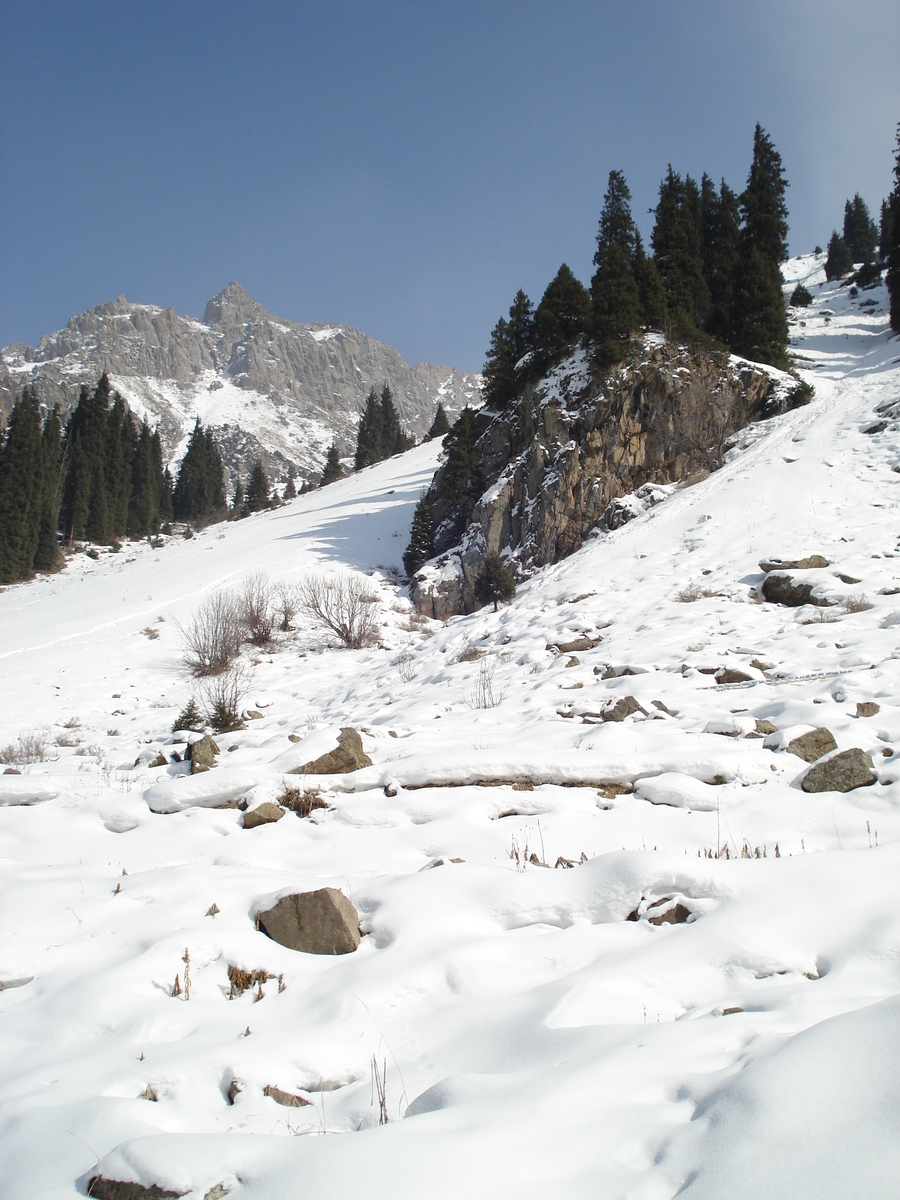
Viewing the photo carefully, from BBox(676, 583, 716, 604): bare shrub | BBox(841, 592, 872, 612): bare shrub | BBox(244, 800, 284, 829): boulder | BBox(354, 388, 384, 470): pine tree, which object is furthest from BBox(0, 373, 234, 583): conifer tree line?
BBox(841, 592, 872, 612): bare shrub

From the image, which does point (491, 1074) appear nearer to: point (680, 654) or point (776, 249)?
point (680, 654)

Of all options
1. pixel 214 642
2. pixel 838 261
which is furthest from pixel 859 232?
pixel 214 642

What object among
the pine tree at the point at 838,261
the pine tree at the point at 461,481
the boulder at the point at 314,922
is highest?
the pine tree at the point at 838,261

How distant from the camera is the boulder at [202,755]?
22.1 feet

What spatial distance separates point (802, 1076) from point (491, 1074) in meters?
1.06

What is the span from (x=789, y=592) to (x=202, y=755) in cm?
973

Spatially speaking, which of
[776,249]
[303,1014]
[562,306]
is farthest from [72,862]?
[776,249]

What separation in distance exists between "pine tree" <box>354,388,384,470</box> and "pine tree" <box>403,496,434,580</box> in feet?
141

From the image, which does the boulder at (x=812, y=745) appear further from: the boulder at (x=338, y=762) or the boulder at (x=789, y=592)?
the boulder at (x=789, y=592)

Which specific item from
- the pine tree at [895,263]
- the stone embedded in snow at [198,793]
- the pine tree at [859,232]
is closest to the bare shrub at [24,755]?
the stone embedded in snow at [198,793]

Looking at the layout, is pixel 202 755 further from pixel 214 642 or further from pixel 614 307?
pixel 614 307

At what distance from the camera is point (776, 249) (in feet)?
112

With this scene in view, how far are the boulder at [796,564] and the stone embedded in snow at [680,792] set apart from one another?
8.05m

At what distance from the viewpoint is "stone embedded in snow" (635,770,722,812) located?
15.3 ft
